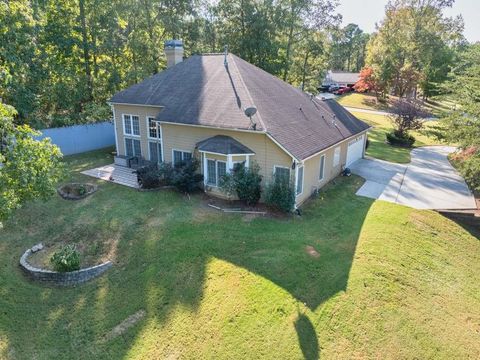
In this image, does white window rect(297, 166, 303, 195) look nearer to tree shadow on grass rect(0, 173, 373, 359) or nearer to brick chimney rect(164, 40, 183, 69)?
tree shadow on grass rect(0, 173, 373, 359)

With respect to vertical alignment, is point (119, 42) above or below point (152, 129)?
above

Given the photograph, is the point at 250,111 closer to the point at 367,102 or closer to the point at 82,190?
the point at 82,190

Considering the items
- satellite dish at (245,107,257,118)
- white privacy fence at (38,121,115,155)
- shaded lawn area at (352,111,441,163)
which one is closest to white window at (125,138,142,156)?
white privacy fence at (38,121,115,155)

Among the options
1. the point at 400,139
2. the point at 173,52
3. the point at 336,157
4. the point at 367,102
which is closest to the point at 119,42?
the point at 173,52

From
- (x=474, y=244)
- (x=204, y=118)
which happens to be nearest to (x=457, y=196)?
(x=474, y=244)

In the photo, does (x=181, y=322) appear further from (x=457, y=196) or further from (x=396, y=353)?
(x=457, y=196)
